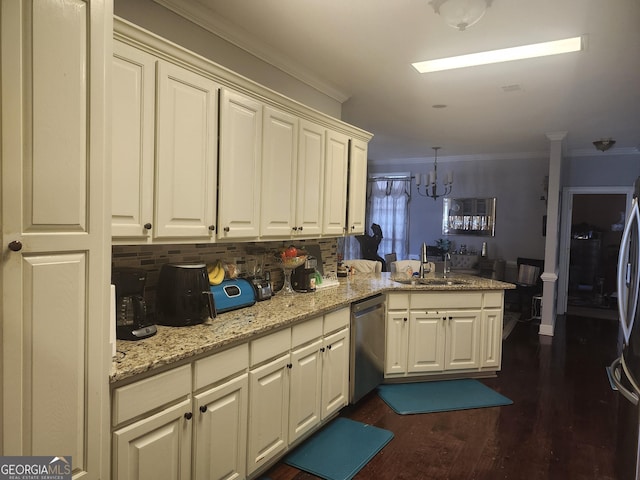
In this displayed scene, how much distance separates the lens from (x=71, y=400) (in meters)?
1.26

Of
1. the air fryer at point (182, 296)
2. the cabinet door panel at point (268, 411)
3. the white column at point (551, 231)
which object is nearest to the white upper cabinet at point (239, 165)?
the air fryer at point (182, 296)

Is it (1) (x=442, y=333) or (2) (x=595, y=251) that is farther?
(2) (x=595, y=251)

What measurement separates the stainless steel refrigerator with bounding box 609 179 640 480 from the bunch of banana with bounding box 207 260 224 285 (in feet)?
7.18

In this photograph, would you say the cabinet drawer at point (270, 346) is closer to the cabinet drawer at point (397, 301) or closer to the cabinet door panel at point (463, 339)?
the cabinet drawer at point (397, 301)

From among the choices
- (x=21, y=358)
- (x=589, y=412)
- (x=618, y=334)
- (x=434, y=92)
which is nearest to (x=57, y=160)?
(x=21, y=358)

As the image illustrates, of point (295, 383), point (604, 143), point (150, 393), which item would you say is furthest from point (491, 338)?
point (604, 143)

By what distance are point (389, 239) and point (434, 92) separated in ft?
16.1

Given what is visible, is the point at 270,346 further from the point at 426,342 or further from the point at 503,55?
the point at 503,55

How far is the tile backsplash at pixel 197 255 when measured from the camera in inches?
83.8

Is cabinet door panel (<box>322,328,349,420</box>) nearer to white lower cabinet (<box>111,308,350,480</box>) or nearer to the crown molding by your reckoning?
white lower cabinet (<box>111,308,350,480</box>)

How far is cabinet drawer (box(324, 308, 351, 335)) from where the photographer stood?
2.76 meters

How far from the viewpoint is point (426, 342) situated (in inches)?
146

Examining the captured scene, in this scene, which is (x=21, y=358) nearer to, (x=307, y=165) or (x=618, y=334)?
(x=307, y=165)

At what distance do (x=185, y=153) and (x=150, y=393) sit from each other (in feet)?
3.59
